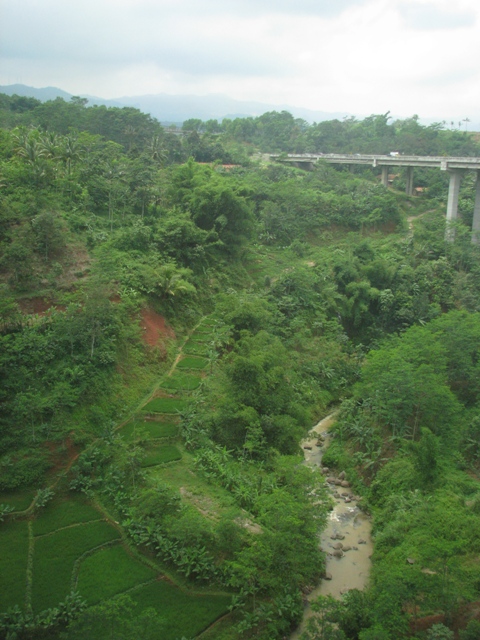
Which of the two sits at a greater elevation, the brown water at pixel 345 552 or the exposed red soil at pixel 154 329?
the exposed red soil at pixel 154 329

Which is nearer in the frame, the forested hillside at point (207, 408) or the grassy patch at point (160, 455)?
the forested hillside at point (207, 408)

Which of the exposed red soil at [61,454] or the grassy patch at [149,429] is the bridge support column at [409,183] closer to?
the grassy patch at [149,429]

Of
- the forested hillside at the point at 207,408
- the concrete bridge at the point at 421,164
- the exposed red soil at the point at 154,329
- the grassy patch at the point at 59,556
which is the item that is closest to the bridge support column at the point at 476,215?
the concrete bridge at the point at 421,164

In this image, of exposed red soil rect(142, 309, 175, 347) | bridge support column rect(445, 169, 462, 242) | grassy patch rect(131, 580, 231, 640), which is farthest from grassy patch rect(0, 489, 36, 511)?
bridge support column rect(445, 169, 462, 242)

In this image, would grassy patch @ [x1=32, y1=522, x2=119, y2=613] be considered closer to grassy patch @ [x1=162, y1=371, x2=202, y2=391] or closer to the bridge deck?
grassy patch @ [x1=162, y1=371, x2=202, y2=391]

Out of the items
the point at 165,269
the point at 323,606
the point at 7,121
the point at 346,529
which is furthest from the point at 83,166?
the point at 323,606

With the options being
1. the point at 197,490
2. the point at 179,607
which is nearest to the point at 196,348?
the point at 197,490
